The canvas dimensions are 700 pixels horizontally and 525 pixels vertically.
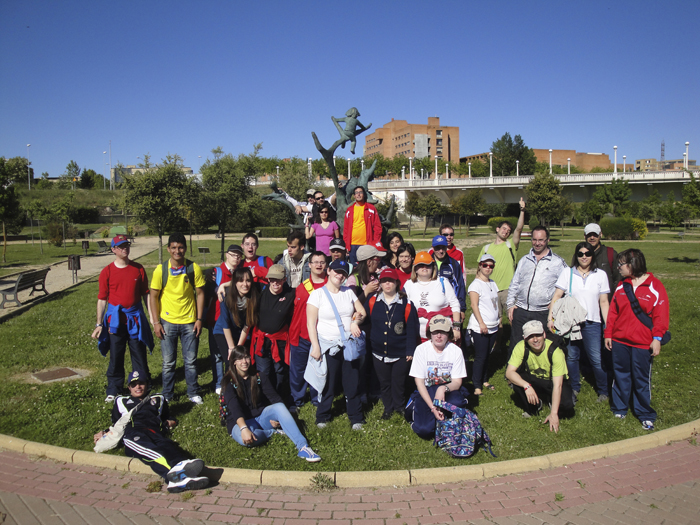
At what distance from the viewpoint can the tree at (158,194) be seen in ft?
70.6

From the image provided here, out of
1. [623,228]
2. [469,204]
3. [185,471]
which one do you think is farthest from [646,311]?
[469,204]

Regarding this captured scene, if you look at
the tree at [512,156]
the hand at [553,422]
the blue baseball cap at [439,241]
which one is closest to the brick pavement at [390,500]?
the hand at [553,422]

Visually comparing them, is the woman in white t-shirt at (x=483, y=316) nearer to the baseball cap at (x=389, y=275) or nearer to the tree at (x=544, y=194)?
A: the baseball cap at (x=389, y=275)

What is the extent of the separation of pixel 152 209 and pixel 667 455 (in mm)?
21588

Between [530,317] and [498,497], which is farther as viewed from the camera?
[530,317]

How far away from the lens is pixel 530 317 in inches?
241

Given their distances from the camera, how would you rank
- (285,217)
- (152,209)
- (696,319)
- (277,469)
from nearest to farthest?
1. (277,469)
2. (696,319)
3. (152,209)
4. (285,217)

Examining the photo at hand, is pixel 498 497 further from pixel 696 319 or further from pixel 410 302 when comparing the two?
pixel 696 319

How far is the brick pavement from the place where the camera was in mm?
3744

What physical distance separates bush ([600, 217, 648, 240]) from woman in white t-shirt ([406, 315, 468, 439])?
109ft

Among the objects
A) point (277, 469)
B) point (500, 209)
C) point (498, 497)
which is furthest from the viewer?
point (500, 209)

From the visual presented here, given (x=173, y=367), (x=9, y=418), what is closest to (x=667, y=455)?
(x=173, y=367)

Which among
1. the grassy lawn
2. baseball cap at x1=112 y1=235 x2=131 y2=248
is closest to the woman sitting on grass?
the grassy lawn

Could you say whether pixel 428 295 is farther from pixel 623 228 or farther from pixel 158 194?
pixel 623 228
